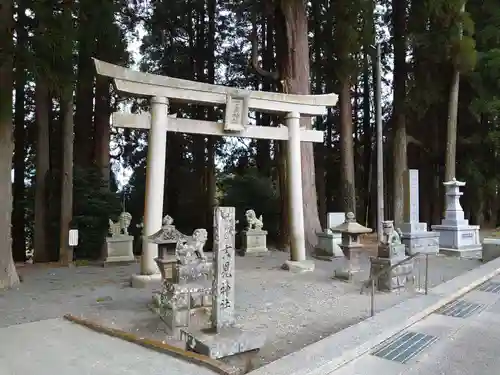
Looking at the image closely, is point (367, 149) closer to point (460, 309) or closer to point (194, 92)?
point (194, 92)

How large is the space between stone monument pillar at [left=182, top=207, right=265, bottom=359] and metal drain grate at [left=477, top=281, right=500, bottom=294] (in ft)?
15.5

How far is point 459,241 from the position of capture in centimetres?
1190

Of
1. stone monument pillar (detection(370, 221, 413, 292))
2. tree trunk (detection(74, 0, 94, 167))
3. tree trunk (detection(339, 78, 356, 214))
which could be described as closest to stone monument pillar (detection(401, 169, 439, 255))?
tree trunk (detection(339, 78, 356, 214))

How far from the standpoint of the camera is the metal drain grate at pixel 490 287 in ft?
21.3

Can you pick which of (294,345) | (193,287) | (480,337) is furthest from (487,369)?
(193,287)

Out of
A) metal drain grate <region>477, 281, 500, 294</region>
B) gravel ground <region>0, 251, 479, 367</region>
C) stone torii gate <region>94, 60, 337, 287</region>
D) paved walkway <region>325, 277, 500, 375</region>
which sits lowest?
gravel ground <region>0, 251, 479, 367</region>

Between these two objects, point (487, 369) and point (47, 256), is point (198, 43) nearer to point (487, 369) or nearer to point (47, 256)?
point (47, 256)

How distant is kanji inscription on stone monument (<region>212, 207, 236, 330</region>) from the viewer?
3635 millimetres

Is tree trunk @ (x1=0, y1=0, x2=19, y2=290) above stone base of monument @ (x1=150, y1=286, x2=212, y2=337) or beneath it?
above

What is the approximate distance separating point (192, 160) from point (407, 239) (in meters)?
10.8

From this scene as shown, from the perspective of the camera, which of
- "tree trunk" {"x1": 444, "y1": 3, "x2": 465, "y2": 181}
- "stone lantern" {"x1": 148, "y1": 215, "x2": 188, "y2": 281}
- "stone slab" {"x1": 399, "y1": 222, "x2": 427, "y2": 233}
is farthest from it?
"tree trunk" {"x1": 444, "y1": 3, "x2": 465, "y2": 181}

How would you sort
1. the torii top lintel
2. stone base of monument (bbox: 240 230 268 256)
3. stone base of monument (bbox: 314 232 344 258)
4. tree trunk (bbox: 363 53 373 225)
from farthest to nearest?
1. tree trunk (bbox: 363 53 373 225)
2. stone base of monument (bbox: 240 230 268 256)
3. stone base of monument (bbox: 314 232 344 258)
4. the torii top lintel

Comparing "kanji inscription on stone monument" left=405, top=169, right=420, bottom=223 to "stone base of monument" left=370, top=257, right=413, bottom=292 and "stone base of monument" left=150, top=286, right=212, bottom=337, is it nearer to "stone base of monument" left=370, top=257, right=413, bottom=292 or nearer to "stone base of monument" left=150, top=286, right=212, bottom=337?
"stone base of monument" left=370, top=257, right=413, bottom=292

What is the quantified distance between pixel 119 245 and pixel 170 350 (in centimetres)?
747
